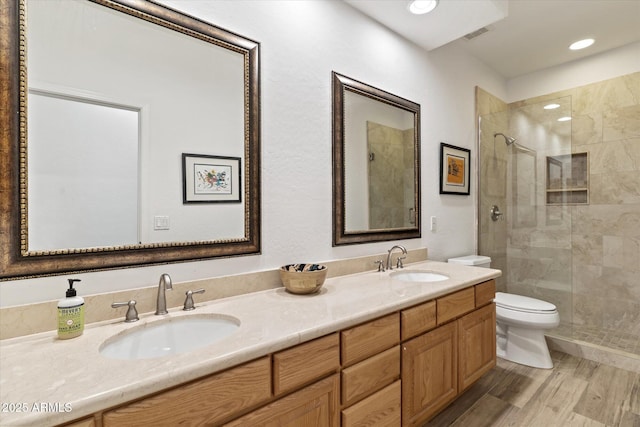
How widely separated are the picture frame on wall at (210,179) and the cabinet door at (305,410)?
2.80 ft

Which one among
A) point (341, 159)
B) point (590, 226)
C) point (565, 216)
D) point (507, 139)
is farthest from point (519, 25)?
point (341, 159)

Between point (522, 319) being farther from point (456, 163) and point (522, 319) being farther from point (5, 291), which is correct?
point (5, 291)

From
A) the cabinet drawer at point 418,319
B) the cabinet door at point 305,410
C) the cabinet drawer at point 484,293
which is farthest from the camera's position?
the cabinet drawer at point 484,293

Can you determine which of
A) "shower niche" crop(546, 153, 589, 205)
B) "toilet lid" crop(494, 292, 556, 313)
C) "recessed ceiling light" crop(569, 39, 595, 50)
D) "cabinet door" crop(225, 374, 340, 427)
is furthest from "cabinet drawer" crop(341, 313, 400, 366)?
"recessed ceiling light" crop(569, 39, 595, 50)

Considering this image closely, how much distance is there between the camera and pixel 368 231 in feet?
6.57

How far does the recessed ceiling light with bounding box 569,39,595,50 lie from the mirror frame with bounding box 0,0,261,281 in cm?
302

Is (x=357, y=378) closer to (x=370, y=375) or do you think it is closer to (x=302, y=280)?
(x=370, y=375)

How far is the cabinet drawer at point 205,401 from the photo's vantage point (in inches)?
28.4

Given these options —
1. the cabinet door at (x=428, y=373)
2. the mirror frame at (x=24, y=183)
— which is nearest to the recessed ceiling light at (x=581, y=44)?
the cabinet door at (x=428, y=373)

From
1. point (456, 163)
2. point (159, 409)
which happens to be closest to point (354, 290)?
point (159, 409)

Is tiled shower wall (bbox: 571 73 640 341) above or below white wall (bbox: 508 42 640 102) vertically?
below

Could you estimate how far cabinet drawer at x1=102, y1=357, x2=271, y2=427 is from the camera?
28.4 inches

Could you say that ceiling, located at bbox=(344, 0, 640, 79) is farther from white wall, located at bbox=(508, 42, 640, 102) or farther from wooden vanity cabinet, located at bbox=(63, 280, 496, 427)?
wooden vanity cabinet, located at bbox=(63, 280, 496, 427)

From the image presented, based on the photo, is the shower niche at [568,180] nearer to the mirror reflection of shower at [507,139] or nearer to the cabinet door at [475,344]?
the mirror reflection of shower at [507,139]
